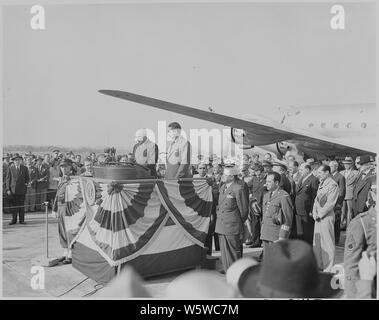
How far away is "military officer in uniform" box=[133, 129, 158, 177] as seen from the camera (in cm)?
306

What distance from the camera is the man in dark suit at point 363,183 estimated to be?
10.8 ft

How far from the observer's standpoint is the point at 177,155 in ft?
10.3

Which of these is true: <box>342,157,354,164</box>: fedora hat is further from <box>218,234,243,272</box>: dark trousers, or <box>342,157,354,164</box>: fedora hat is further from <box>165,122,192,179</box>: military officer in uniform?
<box>165,122,192,179</box>: military officer in uniform

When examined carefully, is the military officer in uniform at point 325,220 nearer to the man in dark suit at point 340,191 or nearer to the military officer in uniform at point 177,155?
the man in dark suit at point 340,191

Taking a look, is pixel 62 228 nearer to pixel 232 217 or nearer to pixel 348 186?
pixel 232 217

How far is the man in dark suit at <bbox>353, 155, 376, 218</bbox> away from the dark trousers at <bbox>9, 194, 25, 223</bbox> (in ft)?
11.7

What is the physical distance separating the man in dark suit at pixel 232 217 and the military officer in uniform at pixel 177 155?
0.37 metres

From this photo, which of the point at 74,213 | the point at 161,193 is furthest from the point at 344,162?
the point at 74,213

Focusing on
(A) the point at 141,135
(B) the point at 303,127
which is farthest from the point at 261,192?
(A) the point at 141,135

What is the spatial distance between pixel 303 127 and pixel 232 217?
6.75 ft

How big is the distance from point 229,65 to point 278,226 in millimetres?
1393

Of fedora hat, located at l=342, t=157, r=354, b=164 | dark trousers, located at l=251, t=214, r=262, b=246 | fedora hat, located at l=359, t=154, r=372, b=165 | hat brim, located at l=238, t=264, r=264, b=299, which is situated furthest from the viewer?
fedora hat, located at l=342, t=157, r=354, b=164

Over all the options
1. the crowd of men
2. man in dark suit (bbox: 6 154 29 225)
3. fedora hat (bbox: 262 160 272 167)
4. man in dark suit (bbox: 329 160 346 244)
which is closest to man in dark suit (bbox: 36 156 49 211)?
man in dark suit (bbox: 6 154 29 225)

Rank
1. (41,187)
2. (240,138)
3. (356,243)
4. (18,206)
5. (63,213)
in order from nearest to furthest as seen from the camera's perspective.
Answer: (356,243), (63,213), (240,138), (18,206), (41,187)
